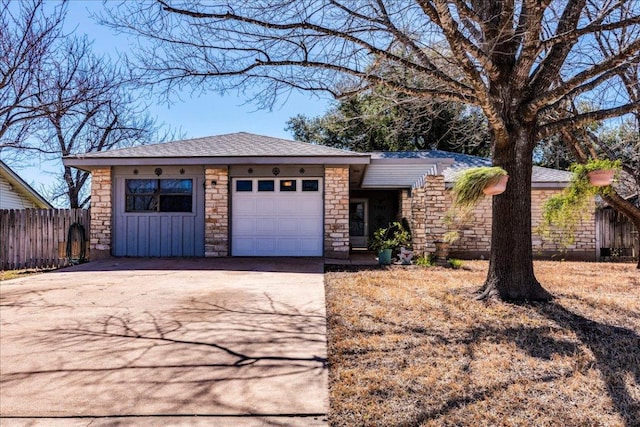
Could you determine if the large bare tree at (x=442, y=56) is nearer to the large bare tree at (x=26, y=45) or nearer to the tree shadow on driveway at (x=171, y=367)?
the tree shadow on driveway at (x=171, y=367)

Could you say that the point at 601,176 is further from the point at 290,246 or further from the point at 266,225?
the point at 266,225

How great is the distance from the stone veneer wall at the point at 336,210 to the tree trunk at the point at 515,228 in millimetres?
5270

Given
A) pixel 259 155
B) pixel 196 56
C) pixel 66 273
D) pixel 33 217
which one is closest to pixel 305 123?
pixel 259 155

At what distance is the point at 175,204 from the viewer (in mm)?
10883

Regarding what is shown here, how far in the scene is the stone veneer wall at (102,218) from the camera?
10.7 metres

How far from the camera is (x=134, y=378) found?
3115mm

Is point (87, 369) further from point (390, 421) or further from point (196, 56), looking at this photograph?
point (196, 56)

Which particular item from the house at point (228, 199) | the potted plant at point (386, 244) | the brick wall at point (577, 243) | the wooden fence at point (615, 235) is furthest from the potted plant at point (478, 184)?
the wooden fence at point (615, 235)

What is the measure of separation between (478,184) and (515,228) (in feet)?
3.05

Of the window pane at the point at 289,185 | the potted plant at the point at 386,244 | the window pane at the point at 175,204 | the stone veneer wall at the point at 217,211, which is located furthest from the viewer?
the window pane at the point at 175,204

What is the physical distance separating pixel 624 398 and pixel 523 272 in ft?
8.67

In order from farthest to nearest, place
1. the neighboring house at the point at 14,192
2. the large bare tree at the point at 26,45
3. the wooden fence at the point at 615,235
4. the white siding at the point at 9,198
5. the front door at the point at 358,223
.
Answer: the white siding at the point at 9,198 → the neighboring house at the point at 14,192 → the front door at the point at 358,223 → the wooden fence at the point at 615,235 → the large bare tree at the point at 26,45

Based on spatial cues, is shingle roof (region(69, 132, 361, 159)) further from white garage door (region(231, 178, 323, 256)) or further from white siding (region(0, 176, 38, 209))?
white siding (region(0, 176, 38, 209))

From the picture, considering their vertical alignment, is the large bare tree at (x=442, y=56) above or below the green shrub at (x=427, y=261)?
above
